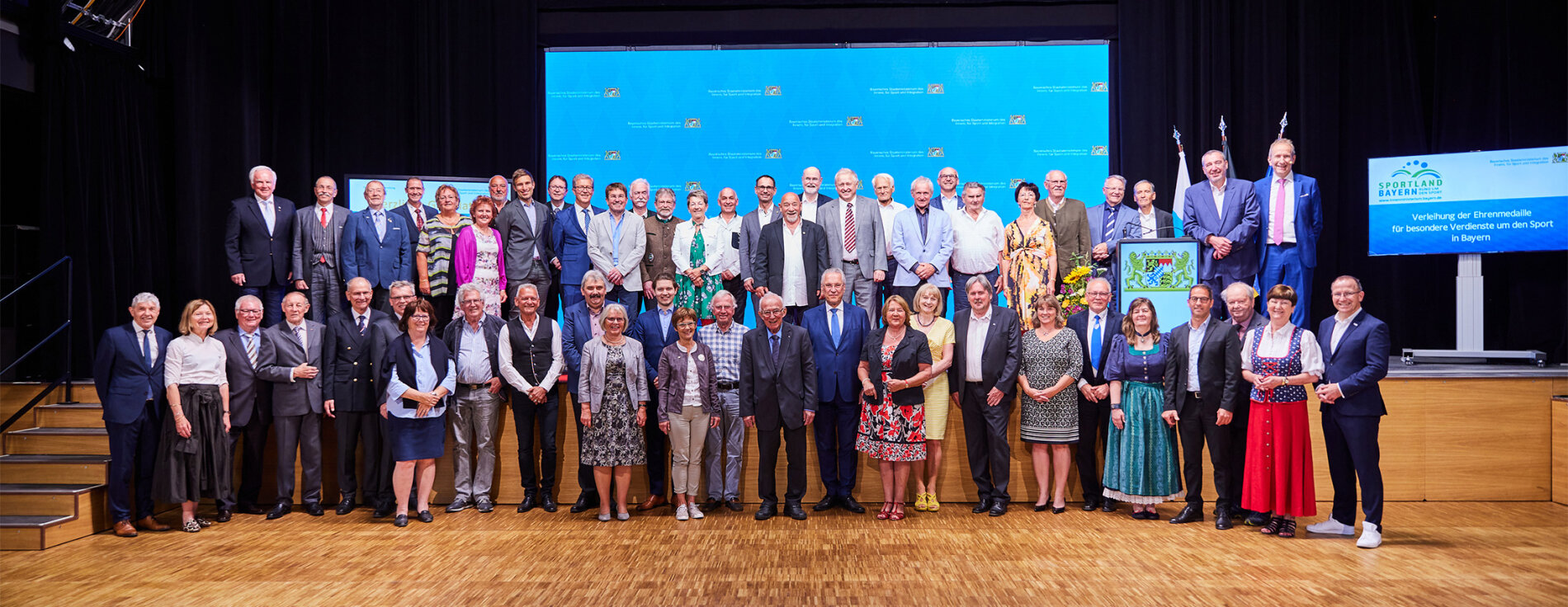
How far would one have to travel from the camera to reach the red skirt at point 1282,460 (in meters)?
4.91

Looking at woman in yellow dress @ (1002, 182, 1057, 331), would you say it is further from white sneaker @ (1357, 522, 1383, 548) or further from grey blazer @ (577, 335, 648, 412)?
grey blazer @ (577, 335, 648, 412)

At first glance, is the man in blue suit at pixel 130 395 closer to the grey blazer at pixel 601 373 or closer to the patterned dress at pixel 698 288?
the grey blazer at pixel 601 373

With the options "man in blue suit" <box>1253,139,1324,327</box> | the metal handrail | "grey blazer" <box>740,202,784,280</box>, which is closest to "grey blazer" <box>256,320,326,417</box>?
the metal handrail

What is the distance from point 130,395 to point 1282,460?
239 inches

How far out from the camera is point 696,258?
21.7ft

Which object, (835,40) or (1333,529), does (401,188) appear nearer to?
(835,40)

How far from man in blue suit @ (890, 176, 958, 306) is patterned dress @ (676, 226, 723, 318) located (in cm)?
125

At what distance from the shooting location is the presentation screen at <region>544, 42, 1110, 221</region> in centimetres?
877

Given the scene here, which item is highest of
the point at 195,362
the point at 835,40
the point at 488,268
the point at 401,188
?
the point at 835,40

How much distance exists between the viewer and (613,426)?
547cm

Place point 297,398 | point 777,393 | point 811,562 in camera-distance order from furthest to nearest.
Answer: point 297,398 → point 777,393 → point 811,562

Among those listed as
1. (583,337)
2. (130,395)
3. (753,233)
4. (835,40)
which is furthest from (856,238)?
(130,395)

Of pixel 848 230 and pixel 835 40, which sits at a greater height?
pixel 835 40

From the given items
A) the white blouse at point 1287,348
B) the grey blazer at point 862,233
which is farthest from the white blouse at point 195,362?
the white blouse at point 1287,348
